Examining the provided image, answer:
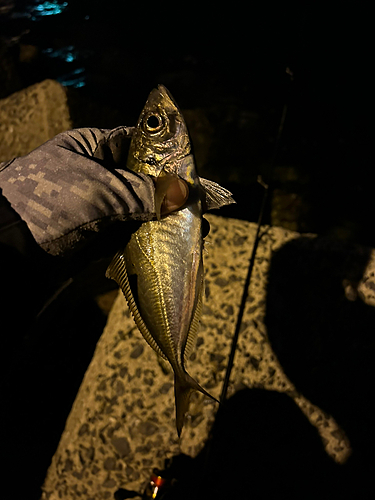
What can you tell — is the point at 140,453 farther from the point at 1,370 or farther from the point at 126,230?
the point at 126,230

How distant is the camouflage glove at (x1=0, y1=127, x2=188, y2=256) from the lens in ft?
4.16

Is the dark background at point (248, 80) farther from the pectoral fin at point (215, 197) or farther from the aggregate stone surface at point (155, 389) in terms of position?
the pectoral fin at point (215, 197)

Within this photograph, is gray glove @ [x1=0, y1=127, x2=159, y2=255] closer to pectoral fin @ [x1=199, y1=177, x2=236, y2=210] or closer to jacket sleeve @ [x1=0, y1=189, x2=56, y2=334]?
jacket sleeve @ [x1=0, y1=189, x2=56, y2=334]

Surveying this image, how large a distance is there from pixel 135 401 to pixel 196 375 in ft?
1.53

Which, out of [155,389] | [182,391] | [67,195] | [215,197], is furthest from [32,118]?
[182,391]

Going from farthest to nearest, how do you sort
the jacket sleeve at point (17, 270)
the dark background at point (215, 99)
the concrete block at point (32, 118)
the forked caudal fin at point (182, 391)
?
the dark background at point (215, 99), the concrete block at point (32, 118), the forked caudal fin at point (182, 391), the jacket sleeve at point (17, 270)

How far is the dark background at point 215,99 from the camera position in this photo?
2.94 m

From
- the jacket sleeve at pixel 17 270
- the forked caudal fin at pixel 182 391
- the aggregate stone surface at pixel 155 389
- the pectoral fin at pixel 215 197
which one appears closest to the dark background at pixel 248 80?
the aggregate stone surface at pixel 155 389

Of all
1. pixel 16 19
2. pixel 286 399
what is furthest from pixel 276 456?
pixel 16 19

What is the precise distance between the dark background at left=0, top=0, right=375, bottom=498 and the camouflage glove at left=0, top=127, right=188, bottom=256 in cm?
115

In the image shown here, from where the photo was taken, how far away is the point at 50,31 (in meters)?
4.23

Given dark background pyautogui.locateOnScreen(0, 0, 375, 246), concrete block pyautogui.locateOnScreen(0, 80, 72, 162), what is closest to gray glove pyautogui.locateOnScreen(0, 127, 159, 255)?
→ concrete block pyautogui.locateOnScreen(0, 80, 72, 162)

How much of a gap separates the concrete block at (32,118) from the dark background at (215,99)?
0.45ft

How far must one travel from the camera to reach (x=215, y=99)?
391 cm
